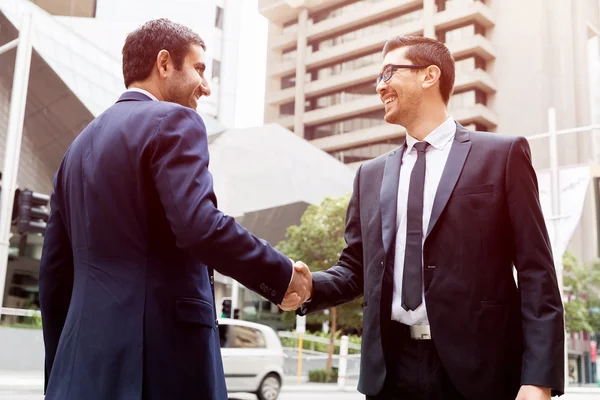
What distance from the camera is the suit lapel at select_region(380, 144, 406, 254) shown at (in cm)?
302

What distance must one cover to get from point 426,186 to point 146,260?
126 cm

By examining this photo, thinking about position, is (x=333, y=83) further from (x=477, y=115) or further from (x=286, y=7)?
(x=477, y=115)

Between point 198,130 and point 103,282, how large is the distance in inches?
26.8

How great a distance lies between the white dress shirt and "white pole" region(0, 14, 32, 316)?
10.8 m

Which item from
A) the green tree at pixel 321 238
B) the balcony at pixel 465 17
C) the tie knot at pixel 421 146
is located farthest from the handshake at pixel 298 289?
the balcony at pixel 465 17

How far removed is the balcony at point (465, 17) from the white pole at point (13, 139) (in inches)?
2115

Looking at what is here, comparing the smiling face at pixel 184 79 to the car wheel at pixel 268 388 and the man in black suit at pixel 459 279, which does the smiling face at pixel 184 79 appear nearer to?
the man in black suit at pixel 459 279

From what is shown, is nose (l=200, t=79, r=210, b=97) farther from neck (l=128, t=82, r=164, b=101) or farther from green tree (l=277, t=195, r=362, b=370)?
green tree (l=277, t=195, r=362, b=370)

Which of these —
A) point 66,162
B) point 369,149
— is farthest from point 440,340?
point 369,149

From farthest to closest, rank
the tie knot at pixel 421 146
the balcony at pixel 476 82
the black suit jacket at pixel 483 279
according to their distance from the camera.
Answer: the balcony at pixel 476 82 < the tie knot at pixel 421 146 < the black suit jacket at pixel 483 279

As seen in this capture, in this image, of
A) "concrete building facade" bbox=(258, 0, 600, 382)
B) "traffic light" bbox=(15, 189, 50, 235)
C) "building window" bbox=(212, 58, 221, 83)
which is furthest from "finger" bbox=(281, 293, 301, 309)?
"concrete building facade" bbox=(258, 0, 600, 382)

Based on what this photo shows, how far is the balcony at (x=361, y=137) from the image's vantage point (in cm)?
6539

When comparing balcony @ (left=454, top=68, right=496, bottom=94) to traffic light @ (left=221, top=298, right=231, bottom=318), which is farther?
balcony @ (left=454, top=68, right=496, bottom=94)

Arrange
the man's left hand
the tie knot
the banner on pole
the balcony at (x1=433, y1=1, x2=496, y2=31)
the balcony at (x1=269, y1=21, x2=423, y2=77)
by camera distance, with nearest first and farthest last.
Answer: the man's left hand
the tie knot
the banner on pole
the balcony at (x1=433, y1=1, x2=496, y2=31)
the balcony at (x1=269, y1=21, x2=423, y2=77)
